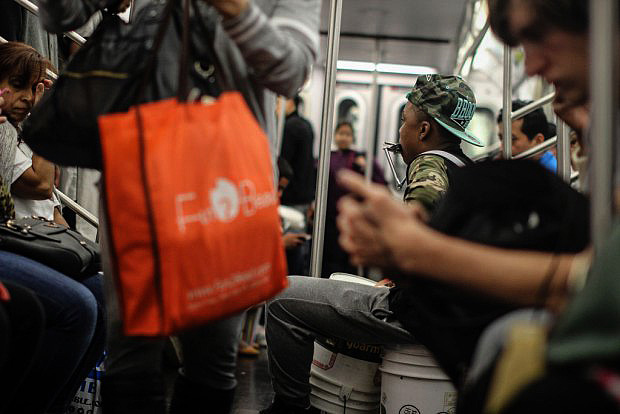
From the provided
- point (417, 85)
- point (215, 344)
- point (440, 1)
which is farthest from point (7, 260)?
point (440, 1)

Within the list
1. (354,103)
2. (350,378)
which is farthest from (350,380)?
(354,103)

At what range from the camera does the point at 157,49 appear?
56.2 inches

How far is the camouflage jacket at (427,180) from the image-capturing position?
7.91 ft

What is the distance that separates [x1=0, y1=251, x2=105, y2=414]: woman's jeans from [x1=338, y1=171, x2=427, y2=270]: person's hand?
1057 millimetres

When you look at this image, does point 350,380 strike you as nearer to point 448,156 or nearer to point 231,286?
point 448,156

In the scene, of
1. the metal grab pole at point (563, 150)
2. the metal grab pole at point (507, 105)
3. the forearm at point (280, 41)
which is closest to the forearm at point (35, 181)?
the forearm at point (280, 41)

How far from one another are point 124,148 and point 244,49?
30cm

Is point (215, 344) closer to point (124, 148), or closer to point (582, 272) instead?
point (124, 148)

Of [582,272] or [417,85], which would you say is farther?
[417,85]

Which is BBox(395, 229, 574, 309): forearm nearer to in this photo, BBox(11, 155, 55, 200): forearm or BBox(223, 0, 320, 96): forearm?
BBox(223, 0, 320, 96): forearm

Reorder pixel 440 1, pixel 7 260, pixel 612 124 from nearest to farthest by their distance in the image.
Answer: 1. pixel 612 124
2. pixel 7 260
3. pixel 440 1

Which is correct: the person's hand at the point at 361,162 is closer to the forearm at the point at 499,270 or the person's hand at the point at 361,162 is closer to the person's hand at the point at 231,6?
the person's hand at the point at 231,6

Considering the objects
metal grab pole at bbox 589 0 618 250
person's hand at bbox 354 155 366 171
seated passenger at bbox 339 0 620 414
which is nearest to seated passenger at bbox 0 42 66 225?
seated passenger at bbox 339 0 620 414

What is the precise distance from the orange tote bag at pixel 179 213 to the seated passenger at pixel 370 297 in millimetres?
1094
